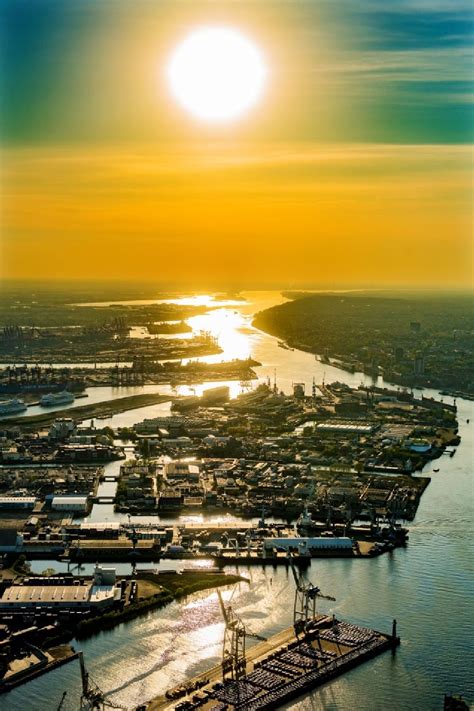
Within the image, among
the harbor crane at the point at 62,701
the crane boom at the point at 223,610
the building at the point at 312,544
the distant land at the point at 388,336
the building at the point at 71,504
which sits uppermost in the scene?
the distant land at the point at 388,336

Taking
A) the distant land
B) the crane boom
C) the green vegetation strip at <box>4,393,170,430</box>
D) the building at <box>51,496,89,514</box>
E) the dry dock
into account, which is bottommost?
the dry dock

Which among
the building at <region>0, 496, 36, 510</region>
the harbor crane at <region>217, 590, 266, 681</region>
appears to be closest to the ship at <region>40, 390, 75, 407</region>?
the building at <region>0, 496, 36, 510</region>

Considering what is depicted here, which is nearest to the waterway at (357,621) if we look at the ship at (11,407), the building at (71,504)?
the building at (71,504)

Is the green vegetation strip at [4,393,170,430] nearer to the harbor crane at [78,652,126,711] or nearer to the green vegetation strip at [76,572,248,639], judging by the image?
the green vegetation strip at [76,572,248,639]

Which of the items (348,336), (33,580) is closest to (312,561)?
(33,580)

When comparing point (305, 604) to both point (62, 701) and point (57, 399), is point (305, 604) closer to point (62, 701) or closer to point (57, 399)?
point (62, 701)

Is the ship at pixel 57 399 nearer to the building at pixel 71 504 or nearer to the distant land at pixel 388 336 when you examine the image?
the distant land at pixel 388 336

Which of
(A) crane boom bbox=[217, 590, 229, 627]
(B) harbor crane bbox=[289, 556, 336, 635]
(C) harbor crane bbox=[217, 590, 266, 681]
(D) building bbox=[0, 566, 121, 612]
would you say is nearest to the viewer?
(C) harbor crane bbox=[217, 590, 266, 681]
